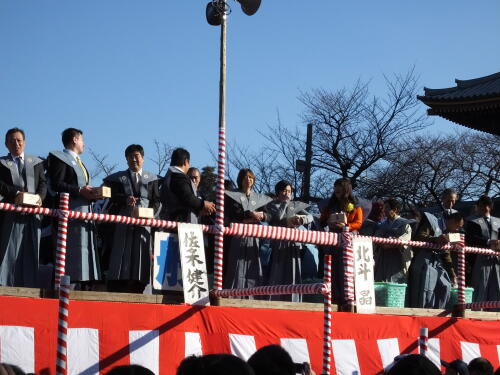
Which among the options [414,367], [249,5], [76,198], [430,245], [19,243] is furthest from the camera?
[430,245]

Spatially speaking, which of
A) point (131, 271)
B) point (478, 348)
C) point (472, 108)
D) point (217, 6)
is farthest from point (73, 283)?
point (472, 108)

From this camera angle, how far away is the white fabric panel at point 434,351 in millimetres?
10016

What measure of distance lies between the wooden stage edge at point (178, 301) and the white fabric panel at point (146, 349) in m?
0.33

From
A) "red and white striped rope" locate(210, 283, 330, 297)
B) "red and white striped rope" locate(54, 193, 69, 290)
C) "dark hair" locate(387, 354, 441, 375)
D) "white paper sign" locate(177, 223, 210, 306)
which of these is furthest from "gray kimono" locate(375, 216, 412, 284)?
"dark hair" locate(387, 354, 441, 375)

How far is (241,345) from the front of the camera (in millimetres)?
8461

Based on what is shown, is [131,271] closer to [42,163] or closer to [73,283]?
[73,283]

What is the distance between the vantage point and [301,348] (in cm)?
887

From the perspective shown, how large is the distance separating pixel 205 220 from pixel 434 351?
3.12 m

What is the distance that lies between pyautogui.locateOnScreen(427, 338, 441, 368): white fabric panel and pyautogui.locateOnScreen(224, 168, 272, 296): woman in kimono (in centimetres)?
215

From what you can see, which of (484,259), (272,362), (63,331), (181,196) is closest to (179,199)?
(181,196)

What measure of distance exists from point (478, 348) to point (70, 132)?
18.3ft

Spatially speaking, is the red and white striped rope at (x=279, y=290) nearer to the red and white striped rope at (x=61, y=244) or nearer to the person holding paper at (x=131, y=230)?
the person holding paper at (x=131, y=230)

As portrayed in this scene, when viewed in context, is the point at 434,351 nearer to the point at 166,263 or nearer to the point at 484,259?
the point at 484,259

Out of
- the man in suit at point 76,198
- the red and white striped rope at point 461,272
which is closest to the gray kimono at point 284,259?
the red and white striped rope at point 461,272
